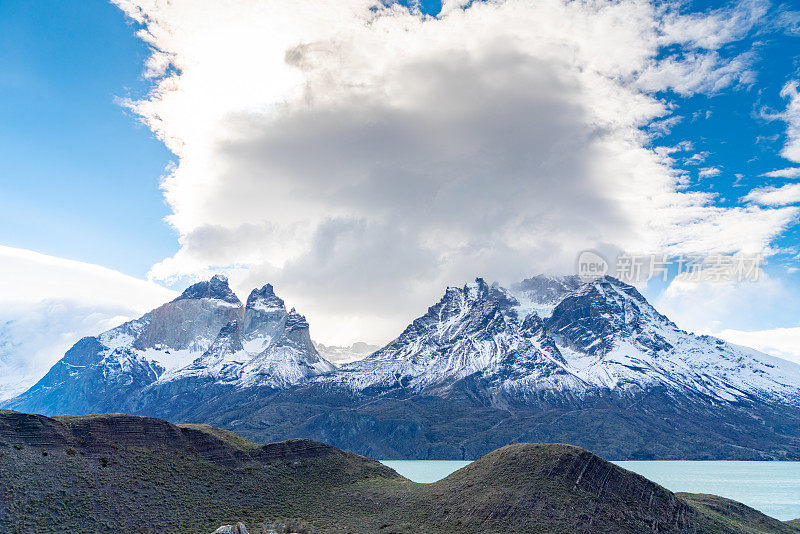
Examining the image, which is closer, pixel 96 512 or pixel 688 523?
pixel 96 512

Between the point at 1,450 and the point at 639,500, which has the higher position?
the point at 639,500

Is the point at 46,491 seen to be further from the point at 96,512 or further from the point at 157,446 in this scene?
the point at 157,446

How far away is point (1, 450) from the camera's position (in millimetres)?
86625

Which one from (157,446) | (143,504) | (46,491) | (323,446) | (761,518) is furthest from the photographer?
(323,446)

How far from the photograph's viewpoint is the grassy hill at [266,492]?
3327 inches

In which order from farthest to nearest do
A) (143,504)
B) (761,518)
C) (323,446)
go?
(323,446)
(761,518)
(143,504)

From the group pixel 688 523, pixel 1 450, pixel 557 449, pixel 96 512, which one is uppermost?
pixel 557 449

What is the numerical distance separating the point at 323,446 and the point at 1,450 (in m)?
67.3

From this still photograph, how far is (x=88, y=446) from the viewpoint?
9788 cm

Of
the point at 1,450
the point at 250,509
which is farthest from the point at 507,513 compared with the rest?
the point at 1,450

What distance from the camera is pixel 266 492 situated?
10700 cm

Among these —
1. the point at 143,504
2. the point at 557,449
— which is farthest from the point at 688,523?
the point at 143,504

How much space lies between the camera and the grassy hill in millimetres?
84500

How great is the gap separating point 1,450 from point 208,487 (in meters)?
32.8
